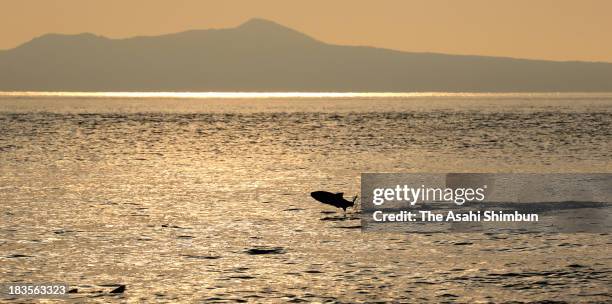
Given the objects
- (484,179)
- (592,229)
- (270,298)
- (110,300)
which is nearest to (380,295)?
(270,298)

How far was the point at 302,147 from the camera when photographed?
8506 centimetres

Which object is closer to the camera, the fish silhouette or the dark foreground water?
the dark foreground water

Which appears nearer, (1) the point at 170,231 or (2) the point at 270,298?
(2) the point at 270,298

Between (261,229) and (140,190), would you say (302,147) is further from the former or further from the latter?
(261,229)

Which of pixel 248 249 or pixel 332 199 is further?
pixel 332 199

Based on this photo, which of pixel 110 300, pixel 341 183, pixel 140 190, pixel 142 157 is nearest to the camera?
pixel 110 300

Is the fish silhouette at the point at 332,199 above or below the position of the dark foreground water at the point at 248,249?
above

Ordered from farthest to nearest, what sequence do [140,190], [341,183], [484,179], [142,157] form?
[142,157]
[484,179]
[341,183]
[140,190]

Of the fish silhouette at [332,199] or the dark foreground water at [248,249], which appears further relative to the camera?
the fish silhouette at [332,199]

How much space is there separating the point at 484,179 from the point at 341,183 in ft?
26.6

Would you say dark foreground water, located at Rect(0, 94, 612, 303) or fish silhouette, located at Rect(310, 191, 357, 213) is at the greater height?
fish silhouette, located at Rect(310, 191, 357, 213)

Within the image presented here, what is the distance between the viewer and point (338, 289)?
22.5 meters

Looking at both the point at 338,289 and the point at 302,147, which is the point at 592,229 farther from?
the point at 302,147

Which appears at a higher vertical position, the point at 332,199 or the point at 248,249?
the point at 332,199
